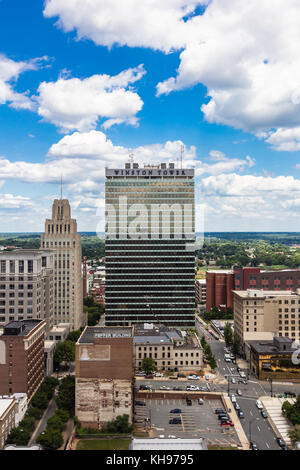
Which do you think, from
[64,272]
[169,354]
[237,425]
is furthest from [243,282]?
[237,425]

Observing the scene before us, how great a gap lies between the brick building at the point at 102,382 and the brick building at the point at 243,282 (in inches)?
3648

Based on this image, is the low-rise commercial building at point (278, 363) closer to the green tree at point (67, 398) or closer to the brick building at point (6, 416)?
the green tree at point (67, 398)

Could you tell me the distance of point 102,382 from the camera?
65.6 metres

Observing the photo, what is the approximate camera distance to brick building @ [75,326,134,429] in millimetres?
65500

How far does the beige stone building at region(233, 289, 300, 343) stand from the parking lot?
32.8 m

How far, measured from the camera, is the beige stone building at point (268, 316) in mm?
106562

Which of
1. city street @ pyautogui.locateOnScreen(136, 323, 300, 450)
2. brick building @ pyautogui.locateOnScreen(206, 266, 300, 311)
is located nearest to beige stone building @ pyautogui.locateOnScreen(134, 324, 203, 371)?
city street @ pyautogui.locateOnScreen(136, 323, 300, 450)

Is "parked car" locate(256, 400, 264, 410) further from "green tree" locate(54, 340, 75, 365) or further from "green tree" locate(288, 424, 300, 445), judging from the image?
"green tree" locate(54, 340, 75, 365)

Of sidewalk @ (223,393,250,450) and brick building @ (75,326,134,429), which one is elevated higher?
brick building @ (75,326,134,429)

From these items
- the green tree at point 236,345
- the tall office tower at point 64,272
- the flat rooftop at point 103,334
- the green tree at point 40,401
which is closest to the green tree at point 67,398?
the green tree at point 40,401

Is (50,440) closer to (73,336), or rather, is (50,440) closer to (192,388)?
(192,388)

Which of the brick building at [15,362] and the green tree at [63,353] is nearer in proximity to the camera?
the brick building at [15,362]

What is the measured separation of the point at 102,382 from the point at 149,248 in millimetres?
65668
